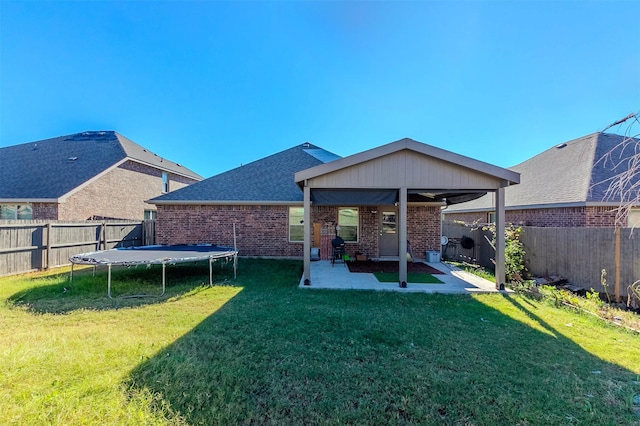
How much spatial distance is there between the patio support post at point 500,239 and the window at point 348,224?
562 centimetres

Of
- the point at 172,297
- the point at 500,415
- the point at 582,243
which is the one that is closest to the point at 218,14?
the point at 172,297

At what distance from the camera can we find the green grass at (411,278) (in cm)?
781

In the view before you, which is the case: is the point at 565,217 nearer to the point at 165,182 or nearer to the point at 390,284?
the point at 390,284

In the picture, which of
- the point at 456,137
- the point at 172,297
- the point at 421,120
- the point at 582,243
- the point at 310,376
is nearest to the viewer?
the point at 310,376

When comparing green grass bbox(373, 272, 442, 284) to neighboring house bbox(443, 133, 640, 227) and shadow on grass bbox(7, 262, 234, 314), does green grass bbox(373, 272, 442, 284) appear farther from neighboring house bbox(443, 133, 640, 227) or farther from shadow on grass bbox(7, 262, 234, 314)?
neighboring house bbox(443, 133, 640, 227)

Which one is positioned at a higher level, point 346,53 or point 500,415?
point 346,53

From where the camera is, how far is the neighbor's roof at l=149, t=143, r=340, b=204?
456 inches

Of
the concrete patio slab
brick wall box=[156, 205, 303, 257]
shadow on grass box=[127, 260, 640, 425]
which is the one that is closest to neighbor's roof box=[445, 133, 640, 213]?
the concrete patio slab

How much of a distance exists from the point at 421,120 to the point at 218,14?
32.0ft

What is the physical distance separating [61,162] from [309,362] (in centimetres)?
1857

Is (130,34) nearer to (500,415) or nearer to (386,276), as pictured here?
(386,276)

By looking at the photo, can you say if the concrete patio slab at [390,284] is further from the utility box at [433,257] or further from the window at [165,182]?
the window at [165,182]

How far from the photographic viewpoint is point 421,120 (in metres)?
13.7

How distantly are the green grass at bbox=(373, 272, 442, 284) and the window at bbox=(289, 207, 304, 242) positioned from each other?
4111 millimetres
